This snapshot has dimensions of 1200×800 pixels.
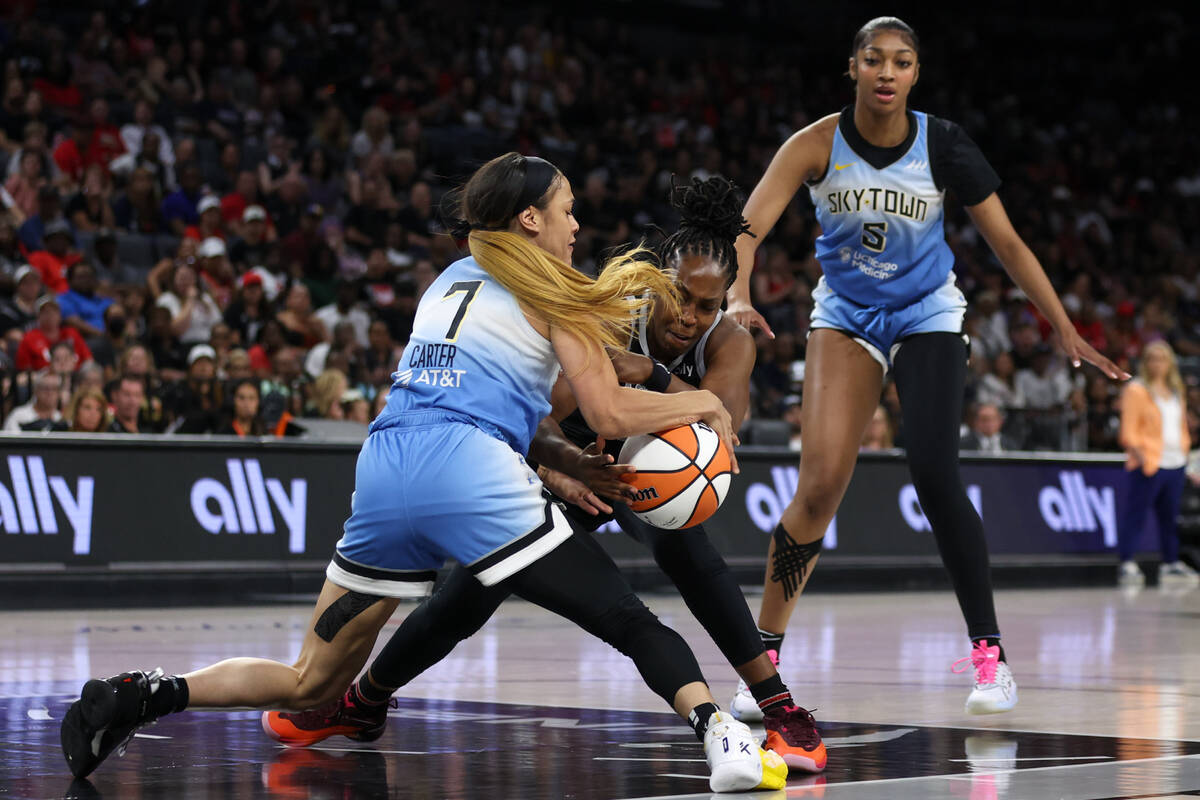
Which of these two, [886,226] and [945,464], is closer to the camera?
[945,464]

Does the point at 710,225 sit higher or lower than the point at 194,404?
higher

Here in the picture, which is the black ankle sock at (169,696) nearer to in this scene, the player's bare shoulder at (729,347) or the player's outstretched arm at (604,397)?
the player's outstretched arm at (604,397)

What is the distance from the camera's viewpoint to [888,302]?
585cm

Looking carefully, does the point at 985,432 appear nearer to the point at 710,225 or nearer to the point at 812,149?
the point at 812,149

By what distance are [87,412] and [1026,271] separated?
6.83 m

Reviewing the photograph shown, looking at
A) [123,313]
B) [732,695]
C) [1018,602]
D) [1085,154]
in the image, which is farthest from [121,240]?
[1085,154]

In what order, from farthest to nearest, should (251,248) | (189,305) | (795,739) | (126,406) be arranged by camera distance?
(251,248)
(189,305)
(126,406)
(795,739)

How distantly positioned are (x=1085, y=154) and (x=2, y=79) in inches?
630

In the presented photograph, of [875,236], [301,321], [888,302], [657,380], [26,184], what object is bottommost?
[657,380]

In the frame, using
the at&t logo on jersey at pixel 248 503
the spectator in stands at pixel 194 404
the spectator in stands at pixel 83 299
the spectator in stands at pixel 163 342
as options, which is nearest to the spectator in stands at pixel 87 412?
the spectator in stands at pixel 194 404

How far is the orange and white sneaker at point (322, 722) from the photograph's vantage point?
484 centimetres

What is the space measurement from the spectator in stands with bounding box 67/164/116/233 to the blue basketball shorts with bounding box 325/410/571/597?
1104 cm

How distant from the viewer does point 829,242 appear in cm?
599

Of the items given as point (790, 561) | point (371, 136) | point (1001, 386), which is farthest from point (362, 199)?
point (790, 561)
